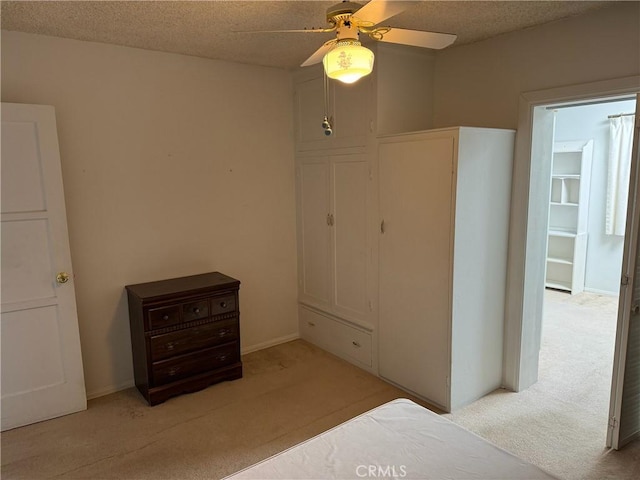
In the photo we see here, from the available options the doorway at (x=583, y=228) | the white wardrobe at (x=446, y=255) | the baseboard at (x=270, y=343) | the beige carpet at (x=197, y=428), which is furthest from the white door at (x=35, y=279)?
the doorway at (x=583, y=228)

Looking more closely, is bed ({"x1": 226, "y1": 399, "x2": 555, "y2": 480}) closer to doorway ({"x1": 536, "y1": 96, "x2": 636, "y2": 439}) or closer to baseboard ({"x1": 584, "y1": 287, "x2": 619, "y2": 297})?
doorway ({"x1": 536, "y1": 96, "x2": 636, "y2": 439})

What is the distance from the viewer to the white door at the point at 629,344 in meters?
2.39

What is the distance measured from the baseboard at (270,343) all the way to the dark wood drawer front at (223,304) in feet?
2.43

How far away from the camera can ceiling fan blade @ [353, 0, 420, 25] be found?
65.5 inches

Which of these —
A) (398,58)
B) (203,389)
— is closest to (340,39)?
(398,58)

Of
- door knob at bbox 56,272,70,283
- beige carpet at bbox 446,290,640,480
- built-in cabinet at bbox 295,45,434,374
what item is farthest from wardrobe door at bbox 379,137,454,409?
door knob at bbox 56,272,70,283

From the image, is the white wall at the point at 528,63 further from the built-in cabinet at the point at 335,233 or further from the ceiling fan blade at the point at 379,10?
the ceiling fan blade at the point at 379,10

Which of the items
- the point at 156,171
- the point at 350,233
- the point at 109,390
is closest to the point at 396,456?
the point at 350,233

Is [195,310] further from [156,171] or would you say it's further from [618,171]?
[618,171]

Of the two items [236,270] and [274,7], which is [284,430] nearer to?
[236,270]

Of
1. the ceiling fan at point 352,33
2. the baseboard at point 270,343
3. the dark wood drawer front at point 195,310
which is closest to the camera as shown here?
the ceiling fan at point 352,33

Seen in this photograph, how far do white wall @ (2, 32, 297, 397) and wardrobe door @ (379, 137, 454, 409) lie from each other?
1216 mm

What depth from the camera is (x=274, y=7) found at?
2375 millimetres

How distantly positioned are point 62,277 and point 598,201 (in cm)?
601
